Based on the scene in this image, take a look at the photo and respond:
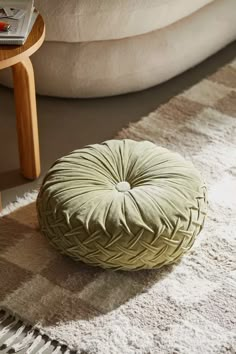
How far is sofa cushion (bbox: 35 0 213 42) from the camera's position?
2.10m

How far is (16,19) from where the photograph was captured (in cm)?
183

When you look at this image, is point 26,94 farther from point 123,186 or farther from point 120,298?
point 120,298

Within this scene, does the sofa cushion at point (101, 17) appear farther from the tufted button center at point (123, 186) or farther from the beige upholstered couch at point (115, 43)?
the tufted button center at point (123, 186)

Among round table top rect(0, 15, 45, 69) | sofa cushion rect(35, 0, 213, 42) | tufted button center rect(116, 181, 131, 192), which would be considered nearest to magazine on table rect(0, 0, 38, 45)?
round table top rect(0, 15, 45, 69)

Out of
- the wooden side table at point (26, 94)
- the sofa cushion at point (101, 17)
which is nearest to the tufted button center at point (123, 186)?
the wooden side table at point (26, 94)

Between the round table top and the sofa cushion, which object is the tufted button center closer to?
the round table top

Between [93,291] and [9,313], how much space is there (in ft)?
0.67

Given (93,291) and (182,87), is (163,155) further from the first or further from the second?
(182,87)

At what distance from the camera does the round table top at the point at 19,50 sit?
167 cm

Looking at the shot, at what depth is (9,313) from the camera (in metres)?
1.57

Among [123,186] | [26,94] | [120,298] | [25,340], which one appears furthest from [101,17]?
[25,340]

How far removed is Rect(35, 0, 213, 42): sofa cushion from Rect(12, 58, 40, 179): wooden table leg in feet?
1.20

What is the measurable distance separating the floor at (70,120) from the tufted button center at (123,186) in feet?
1.29

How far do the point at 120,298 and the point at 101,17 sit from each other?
0.96 meters
